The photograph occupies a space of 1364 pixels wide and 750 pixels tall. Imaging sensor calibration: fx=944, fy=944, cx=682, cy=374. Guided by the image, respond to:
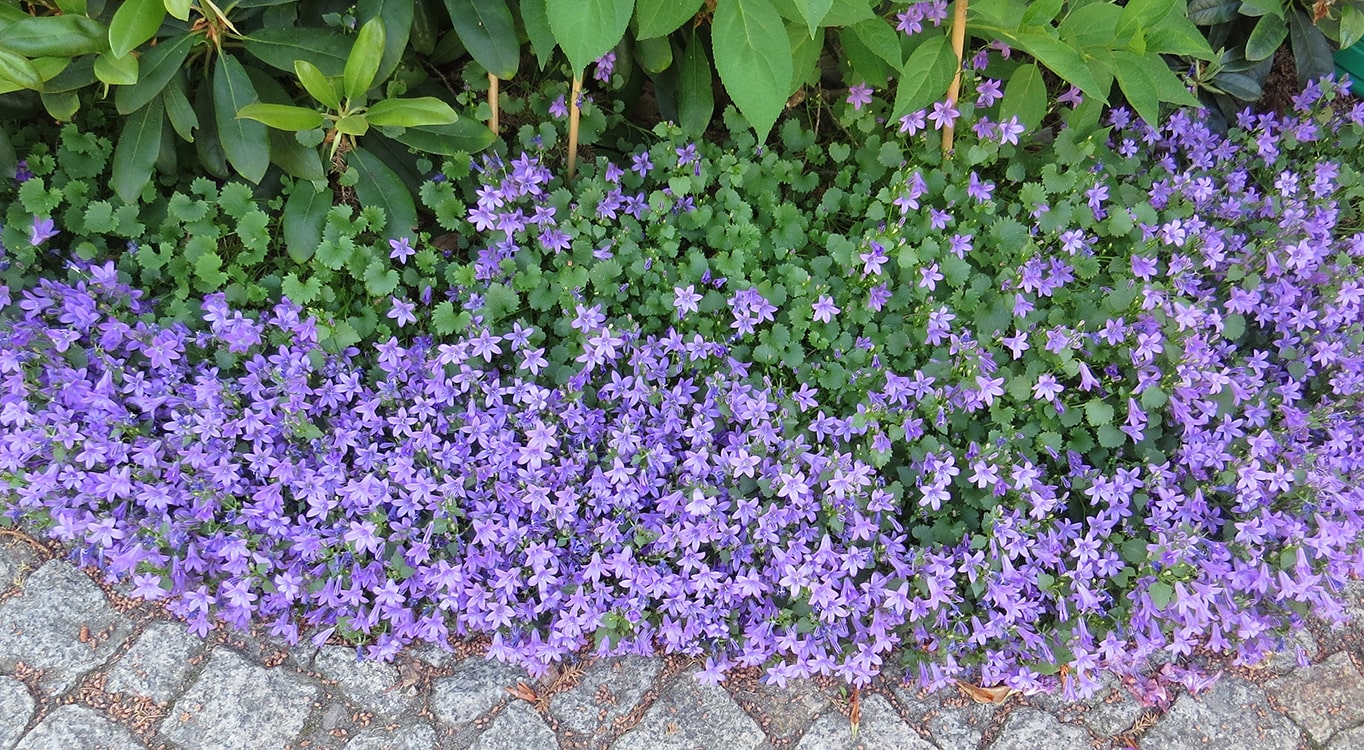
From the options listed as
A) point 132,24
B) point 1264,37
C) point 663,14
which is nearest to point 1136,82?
point 1264,37

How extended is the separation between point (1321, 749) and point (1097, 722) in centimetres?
57

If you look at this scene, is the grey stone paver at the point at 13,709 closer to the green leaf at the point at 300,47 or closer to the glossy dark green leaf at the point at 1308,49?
the green leaf at the point at 300,47

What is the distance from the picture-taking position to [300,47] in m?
2.39

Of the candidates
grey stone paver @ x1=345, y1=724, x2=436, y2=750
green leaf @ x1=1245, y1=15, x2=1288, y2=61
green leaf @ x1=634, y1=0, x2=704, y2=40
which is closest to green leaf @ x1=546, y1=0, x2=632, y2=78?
green leaf @ x1=634, y1=0, x2=704, y2=40

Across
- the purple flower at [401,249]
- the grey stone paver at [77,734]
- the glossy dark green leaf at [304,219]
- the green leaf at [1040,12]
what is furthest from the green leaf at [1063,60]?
the grey stone paver at [77,734]

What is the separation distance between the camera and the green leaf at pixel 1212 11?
3.03 meters

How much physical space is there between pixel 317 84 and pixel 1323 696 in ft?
9.75

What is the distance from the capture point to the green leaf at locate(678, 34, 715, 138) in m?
2.72

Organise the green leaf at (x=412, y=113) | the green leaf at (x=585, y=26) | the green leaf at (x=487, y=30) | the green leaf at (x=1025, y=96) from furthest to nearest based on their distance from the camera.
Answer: the green leaf at (x=1025, y=96), the green leaf at (x=487, y=30), the green leaf at (x=412, y=113), the green leaf at (x=585, y=26)

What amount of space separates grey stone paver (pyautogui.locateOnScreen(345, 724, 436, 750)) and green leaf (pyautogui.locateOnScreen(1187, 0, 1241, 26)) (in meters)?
3.10

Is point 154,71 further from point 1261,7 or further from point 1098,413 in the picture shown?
point 1261,7

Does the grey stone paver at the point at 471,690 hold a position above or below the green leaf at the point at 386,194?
below

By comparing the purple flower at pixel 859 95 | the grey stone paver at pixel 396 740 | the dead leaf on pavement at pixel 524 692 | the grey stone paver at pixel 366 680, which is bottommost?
the grey stone paver at pixel 396 740

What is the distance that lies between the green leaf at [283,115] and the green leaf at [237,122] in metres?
0.14
